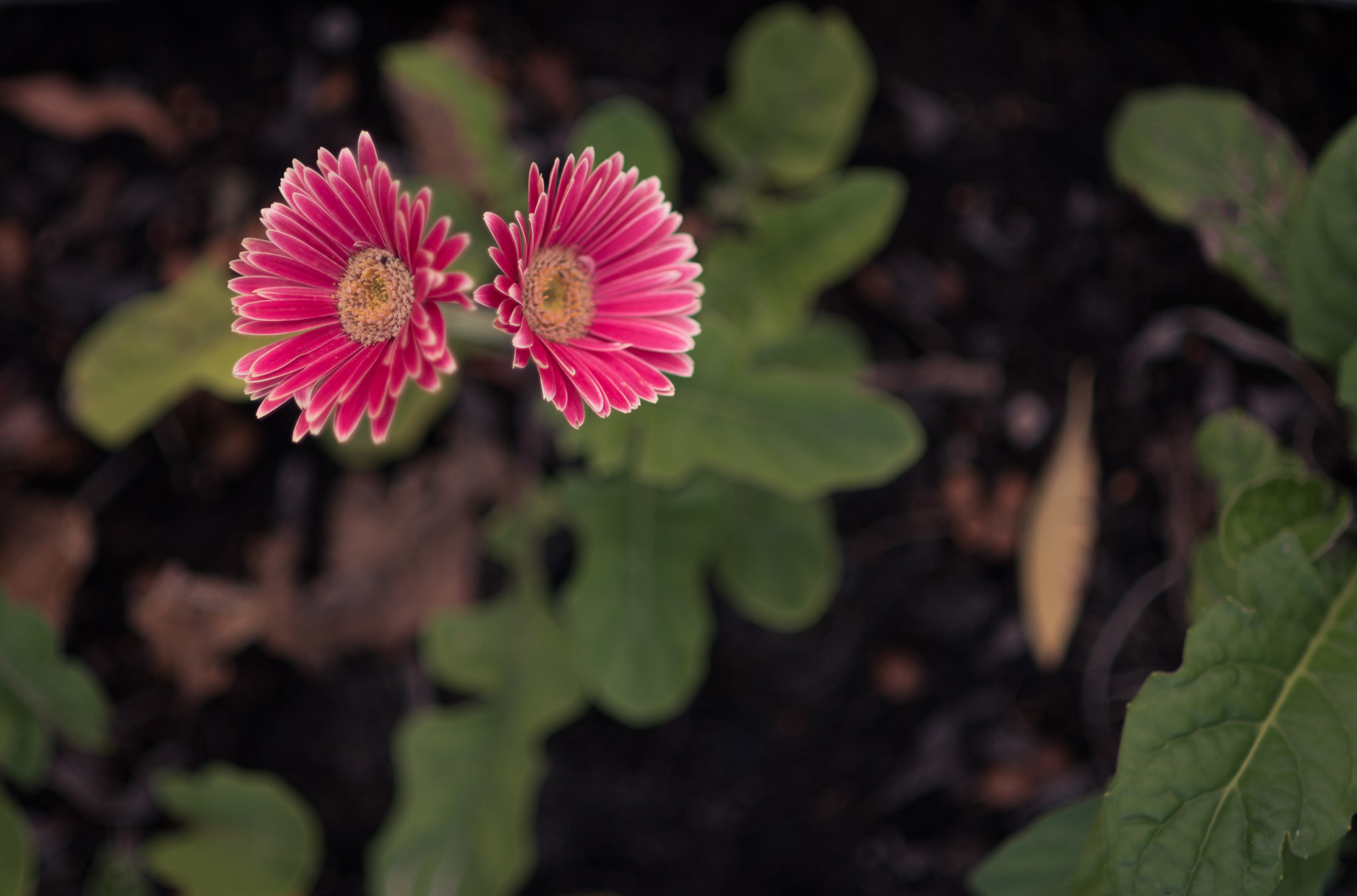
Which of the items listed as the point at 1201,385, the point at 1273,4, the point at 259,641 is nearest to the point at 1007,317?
the point at 1201,385

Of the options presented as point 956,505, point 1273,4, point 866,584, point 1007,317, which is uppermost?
point 1273,4

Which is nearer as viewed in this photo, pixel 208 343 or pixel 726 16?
pixel 208 343

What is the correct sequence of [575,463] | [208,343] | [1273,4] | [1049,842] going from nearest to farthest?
[1049,842] < [208,343] < [1273,4] < [575,463]

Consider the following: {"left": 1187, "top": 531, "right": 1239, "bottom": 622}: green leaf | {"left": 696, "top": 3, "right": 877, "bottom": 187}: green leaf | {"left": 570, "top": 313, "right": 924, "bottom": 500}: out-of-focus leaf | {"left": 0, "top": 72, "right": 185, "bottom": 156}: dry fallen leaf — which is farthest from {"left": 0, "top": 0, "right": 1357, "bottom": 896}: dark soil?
{"left": 570, "top": 313, "right": 924, "bottom": 500}: out-of-focus leaf

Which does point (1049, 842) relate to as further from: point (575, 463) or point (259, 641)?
point (259, 641)

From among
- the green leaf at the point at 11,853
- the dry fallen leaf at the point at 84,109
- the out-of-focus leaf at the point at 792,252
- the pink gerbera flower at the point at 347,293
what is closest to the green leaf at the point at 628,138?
the out-of-focus leaf at the point at 792,252

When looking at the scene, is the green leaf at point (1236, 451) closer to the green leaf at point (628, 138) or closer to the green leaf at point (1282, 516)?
the green leaf at point (1282, 516)

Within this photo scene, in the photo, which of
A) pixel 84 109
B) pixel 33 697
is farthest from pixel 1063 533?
pixel 84 109
